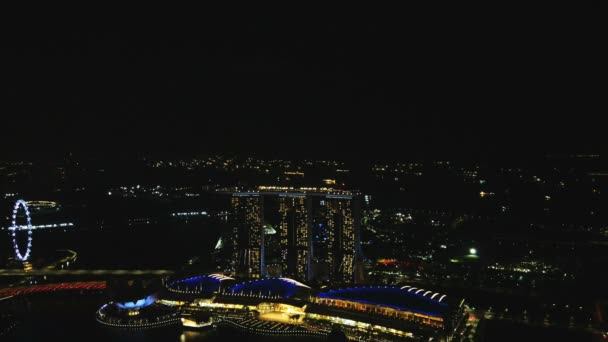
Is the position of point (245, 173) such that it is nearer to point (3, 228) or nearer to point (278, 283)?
point (3, 228)

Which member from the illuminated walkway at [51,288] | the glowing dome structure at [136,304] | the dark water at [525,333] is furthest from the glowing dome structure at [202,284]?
the dark water at [525,333]

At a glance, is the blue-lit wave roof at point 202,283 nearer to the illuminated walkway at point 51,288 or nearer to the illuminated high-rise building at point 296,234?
the illuminated high-rise building at point 296,234

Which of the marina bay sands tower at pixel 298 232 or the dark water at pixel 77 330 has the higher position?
the marina bay sands tower at pixel 298 232

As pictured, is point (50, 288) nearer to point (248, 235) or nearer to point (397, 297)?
point (248, 235)

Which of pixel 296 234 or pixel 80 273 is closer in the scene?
pixel 296 234

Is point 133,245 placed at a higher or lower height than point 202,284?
lower

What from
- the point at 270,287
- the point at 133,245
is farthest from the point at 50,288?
the point at 133,245
